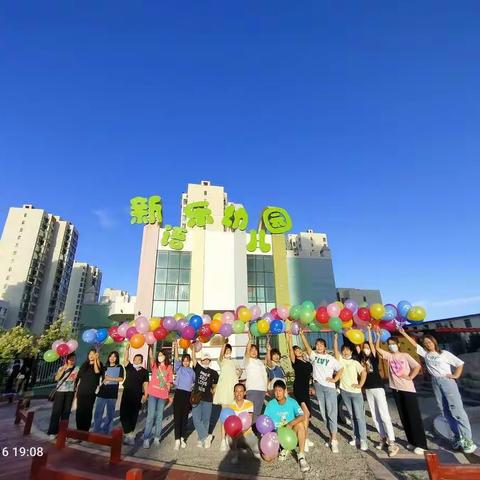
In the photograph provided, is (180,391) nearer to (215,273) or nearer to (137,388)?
(137,388)

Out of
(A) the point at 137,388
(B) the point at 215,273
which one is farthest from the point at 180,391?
(B) the point at 215,273

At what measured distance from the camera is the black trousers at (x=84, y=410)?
18.7 ft

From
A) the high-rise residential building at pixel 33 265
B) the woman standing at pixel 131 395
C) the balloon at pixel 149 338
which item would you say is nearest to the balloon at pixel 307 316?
the woman standing at pixel 131 395

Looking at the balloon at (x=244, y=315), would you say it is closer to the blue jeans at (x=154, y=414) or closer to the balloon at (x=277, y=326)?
the balloon at (x=277, y=326)

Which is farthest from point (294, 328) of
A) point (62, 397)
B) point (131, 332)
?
point (62, 397)

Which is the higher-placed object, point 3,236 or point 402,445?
point 3,236

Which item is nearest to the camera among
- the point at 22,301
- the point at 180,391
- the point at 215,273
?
the point at 180,391

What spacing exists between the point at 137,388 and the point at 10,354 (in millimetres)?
25769

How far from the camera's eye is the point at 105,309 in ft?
73.7

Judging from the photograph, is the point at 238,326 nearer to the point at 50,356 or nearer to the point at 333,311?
the point at 333,311

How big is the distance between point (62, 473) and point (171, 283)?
19.0 metres

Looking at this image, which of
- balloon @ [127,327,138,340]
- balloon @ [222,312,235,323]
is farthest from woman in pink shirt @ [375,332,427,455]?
balloon @ [127,327,138,340]

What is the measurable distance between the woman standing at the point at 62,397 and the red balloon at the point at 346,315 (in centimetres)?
638

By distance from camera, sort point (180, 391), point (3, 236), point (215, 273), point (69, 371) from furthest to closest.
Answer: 1. point (3, 236)
2. point (215, 273)
3. point (69, 371)
4. point (180, 391)
